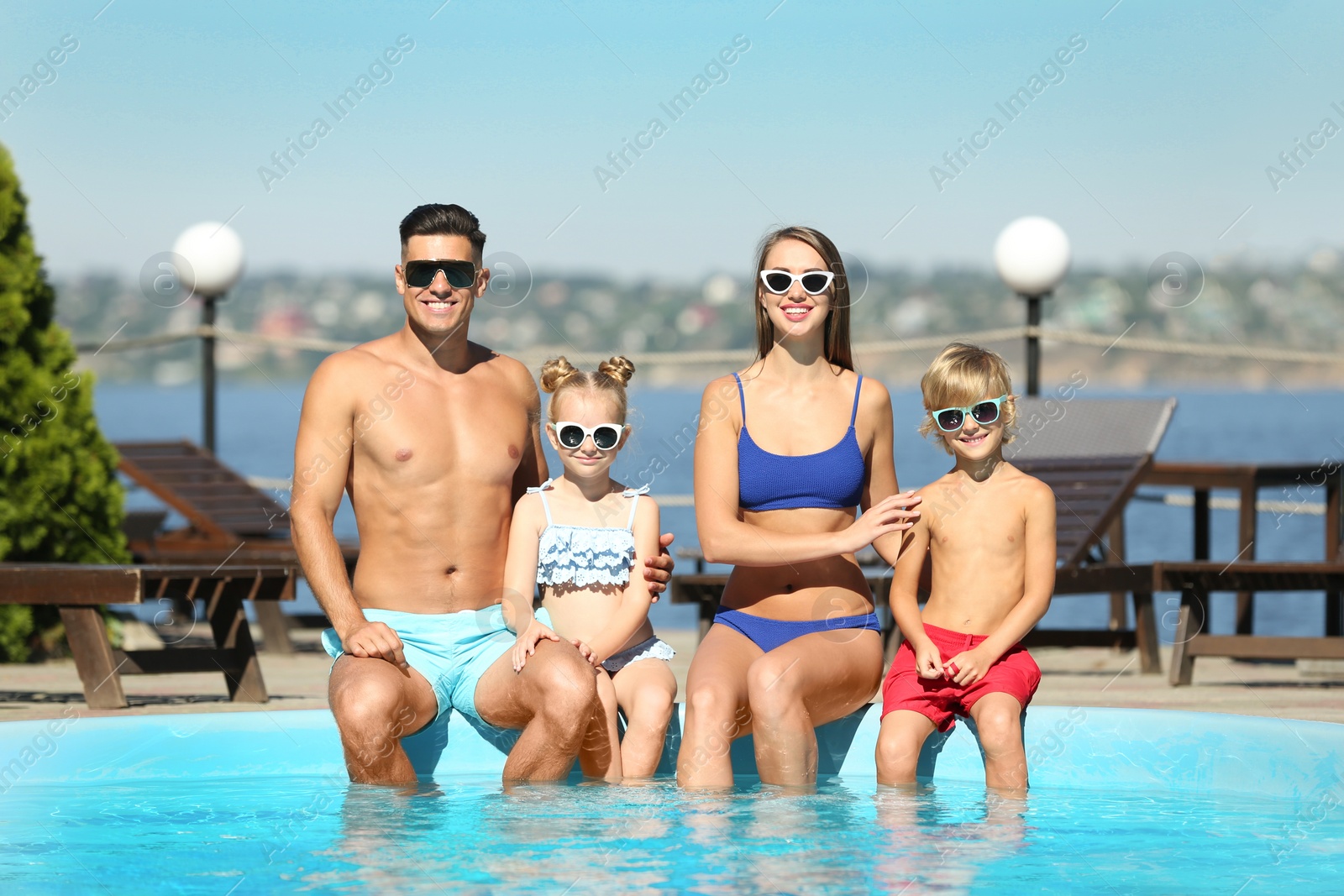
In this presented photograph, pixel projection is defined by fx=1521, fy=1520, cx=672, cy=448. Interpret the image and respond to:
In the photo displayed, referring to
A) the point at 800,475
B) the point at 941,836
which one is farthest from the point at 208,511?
the point at 941,836

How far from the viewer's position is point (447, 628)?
394 centimetres

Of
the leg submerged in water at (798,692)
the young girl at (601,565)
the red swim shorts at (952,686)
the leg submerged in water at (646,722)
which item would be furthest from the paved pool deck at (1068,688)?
the leg submerged in water at (646,722)

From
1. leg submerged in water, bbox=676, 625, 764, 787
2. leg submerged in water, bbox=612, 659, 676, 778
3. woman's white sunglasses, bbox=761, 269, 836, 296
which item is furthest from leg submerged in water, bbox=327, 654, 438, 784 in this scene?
woman's white sunglasses, bbox=761, 269, 836, 296

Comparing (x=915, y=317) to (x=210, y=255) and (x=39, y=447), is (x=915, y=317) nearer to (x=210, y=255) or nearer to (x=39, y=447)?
(x=210, y=255)

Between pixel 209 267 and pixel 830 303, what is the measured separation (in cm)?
721

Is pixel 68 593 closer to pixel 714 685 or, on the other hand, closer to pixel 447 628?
pixel 447 628

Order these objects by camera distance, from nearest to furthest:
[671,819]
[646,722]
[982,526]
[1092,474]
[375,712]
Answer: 1. [671,819]
2. [375,712]
3. [646,722]
4. [982,526]
5. [1092,474]

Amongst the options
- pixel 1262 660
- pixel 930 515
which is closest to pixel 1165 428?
pixel 1262 660

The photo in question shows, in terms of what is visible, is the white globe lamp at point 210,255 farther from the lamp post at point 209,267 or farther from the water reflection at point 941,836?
the water reflection at point 941,836

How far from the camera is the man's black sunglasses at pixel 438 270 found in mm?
3932

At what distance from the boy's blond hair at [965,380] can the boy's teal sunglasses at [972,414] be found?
11 millimetres

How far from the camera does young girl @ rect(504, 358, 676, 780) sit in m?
3.86

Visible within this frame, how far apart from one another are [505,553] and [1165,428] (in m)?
4.57

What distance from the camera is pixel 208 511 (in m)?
8.56
